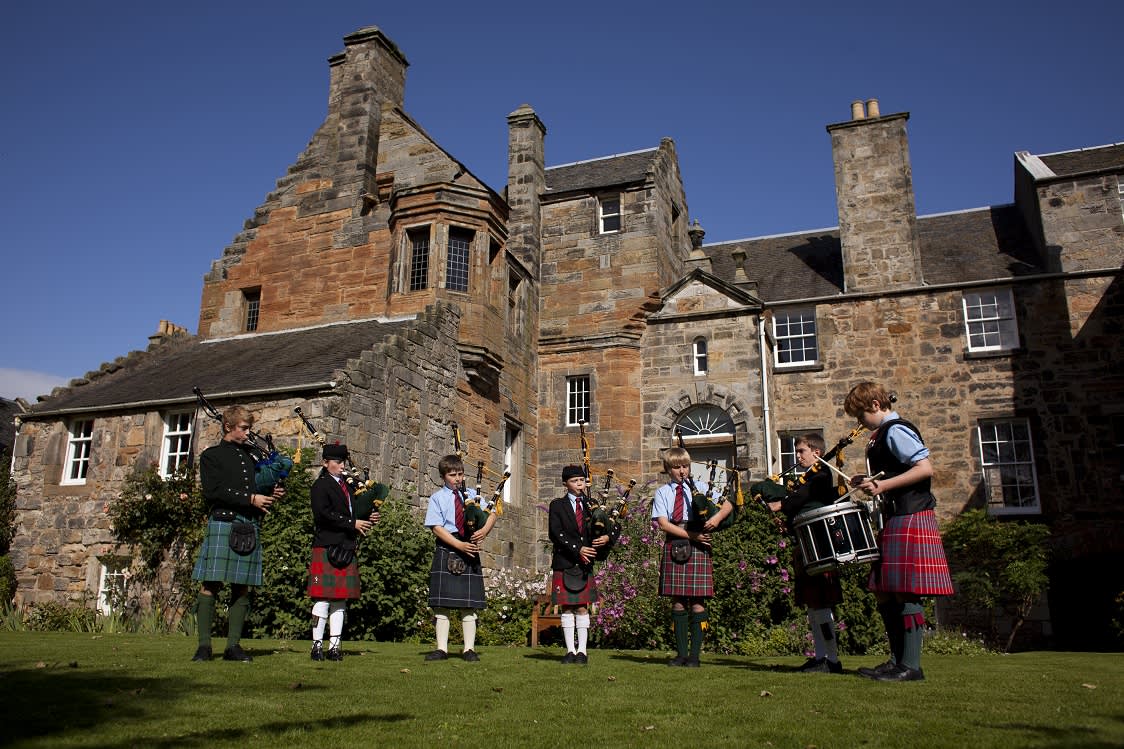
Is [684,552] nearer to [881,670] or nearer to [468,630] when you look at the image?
[881,670]

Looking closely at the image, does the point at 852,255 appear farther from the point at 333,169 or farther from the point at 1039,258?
the point at 333,169

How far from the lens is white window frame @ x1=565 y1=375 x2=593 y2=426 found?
74.5 ft

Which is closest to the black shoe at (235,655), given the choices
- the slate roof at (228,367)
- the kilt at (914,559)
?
the kilt at (914,559)

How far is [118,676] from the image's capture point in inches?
247

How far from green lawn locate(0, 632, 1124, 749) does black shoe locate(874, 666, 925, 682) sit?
22cm

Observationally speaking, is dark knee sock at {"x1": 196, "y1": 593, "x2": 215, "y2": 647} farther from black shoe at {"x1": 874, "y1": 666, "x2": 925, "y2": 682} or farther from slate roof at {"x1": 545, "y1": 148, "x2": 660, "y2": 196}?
slate roof at {"x1": 545, "y1": 148, "x2": 660, "y2": 196}

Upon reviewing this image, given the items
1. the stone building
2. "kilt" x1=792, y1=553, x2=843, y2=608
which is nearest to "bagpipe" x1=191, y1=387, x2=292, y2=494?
"kilt" x1=792, y1=553, x2=843, y2=608

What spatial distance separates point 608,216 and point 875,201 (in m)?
7.15

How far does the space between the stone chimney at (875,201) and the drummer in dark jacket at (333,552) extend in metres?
17.7

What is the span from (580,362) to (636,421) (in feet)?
7.15

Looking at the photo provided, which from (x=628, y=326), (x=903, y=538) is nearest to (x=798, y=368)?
(x=628, y=326)

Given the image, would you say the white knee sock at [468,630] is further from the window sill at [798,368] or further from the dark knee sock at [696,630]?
the window sill at [798,368]

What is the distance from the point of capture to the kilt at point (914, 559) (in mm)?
6188

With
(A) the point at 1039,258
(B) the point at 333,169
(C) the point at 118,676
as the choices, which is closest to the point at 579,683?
(C) the point at 118,676
